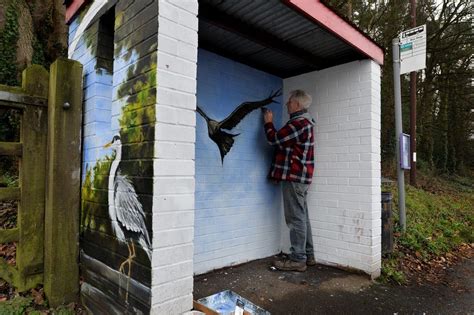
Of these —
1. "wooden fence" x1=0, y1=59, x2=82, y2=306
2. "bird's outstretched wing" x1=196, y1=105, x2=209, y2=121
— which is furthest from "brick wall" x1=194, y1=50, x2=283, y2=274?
"wooden fence" x1=0, y1=59, x2=82, y2=306

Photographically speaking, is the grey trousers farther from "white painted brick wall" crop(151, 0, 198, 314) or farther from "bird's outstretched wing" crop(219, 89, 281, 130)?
"white painted brick wall" crop(151, 0, 198, 314)

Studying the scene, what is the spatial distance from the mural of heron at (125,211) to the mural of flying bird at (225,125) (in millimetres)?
1484

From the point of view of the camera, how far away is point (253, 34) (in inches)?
128

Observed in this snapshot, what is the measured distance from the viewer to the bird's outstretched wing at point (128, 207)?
1965 mm

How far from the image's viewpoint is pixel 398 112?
15.8 ft

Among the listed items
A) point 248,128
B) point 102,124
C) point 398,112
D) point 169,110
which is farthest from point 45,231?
point 398,112

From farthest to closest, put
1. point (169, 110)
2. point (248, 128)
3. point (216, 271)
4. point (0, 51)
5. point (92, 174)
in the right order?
point (0, 51) < point (248, 128) < point (216, 271) < point (92, 174) < point (169, 110)

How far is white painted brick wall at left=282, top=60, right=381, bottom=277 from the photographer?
371 cm

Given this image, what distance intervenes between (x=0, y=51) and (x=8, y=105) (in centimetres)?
489

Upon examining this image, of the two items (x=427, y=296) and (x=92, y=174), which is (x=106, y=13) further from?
(x=427, y=296)

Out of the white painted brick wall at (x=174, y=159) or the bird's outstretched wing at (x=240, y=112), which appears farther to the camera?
the bird's outstretched wing at (x=240, y=112)

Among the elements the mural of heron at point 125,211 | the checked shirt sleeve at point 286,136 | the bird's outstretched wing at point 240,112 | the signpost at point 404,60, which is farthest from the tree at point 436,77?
the mural of heron at point 125,211

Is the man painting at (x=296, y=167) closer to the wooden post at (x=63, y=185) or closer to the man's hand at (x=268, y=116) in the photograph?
the man's hand at (x=268, y=116)

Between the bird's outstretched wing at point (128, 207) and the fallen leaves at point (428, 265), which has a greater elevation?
the bird's outstretched wing at point (128, 207)
